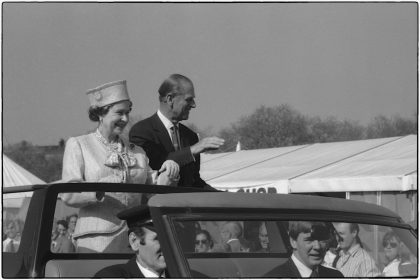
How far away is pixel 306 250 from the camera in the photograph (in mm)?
2338

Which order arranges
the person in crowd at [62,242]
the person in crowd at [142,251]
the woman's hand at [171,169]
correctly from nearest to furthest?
the person in crowd at [142,251] → the person in crowd at [62,242] → the woman's hand at [171,169]

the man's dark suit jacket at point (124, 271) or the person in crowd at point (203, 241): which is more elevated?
the person in crowd at point (203, 241)

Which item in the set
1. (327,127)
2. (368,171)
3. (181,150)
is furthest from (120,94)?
(327,127)

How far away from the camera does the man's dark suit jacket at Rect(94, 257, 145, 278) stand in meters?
2.48

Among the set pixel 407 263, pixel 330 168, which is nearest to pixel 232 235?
pixel 407 263

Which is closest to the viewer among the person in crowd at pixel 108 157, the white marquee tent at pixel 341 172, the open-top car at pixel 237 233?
the open-top car at pixel 237 233

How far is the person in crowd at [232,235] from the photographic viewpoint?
2.30 meters

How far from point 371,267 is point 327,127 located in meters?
19.4

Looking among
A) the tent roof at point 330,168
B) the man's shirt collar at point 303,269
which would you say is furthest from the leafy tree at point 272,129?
the man's shirt collar at point 303,269

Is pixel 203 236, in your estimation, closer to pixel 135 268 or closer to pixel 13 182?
pixel 135 268

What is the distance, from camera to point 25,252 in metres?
3.02

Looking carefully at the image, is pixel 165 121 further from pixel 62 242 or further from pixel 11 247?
pixel 11 247

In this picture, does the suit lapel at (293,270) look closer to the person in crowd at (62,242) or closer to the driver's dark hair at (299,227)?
the driver's dark hair at (299,227)

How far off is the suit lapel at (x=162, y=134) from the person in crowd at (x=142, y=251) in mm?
1256
